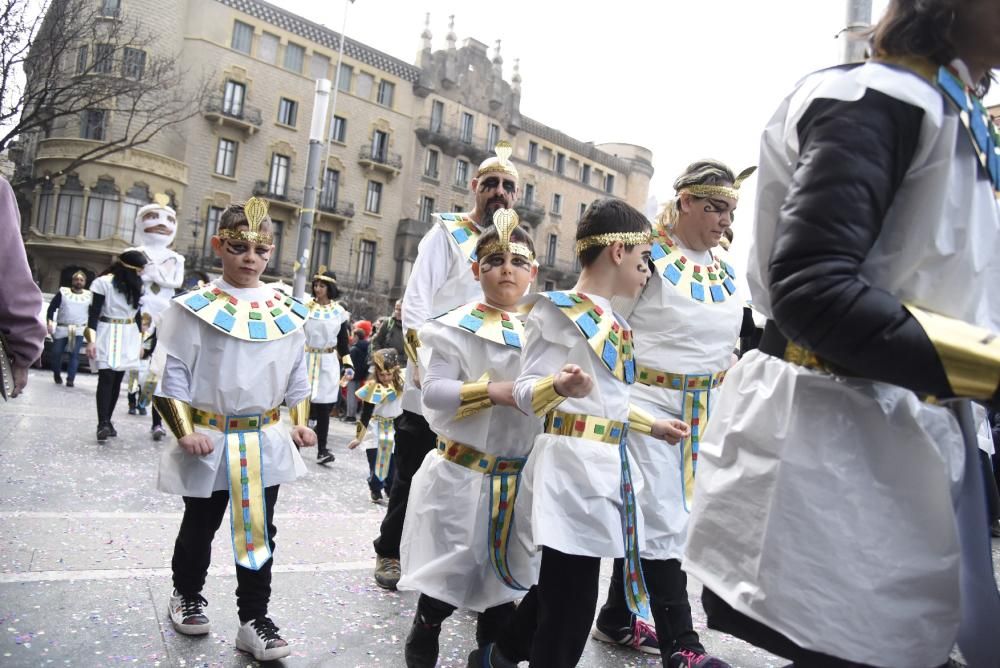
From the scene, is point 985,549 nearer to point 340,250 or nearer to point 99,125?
point 99,125

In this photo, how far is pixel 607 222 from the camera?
271 cm

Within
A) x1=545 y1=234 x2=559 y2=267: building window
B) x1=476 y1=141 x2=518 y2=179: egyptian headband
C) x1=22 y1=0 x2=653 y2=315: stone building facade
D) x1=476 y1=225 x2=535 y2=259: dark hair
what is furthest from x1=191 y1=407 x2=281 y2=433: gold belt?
x1=545 y1=234 x2=559 y2=267: building window

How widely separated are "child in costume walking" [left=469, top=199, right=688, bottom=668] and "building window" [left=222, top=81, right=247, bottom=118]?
35092 mm

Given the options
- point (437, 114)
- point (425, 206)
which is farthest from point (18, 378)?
point (437, 114)

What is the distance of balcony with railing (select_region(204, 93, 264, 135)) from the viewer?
33594 mm

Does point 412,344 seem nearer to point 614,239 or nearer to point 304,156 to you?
point 614,239

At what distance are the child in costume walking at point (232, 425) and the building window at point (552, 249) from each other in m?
44.8

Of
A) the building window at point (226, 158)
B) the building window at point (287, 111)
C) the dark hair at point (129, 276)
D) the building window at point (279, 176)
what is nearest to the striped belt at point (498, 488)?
the dark hair at point (129, 276)

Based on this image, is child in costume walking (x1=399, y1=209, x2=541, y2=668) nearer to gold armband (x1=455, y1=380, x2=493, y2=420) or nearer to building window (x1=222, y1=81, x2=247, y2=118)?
gold armband (x1=455, y1=380, x2=493, y2=420)

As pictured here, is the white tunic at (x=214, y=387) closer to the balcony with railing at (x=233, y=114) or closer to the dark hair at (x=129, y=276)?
the dark hair at (x=129, y=276)

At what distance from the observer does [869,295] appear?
124 cm

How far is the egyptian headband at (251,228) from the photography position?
127 inches

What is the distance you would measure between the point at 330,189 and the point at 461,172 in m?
8.33

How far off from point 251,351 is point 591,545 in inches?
63.4
